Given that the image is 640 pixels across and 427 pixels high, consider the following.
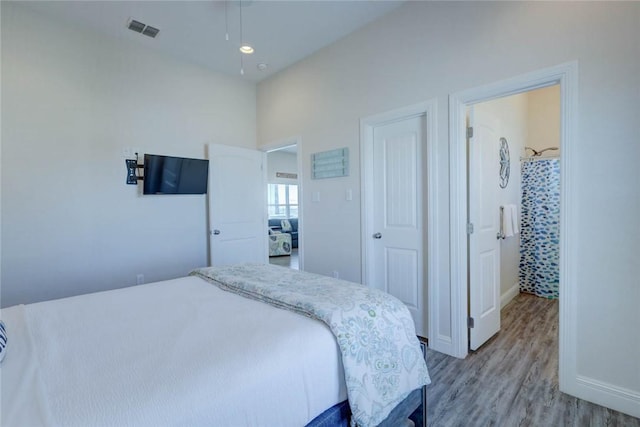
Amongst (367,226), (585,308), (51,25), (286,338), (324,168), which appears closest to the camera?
(286,338)

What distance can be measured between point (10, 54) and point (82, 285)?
6.91ft

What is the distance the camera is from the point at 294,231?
28.0 feet

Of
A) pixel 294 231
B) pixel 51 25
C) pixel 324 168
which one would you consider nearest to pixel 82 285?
pixel 51 25

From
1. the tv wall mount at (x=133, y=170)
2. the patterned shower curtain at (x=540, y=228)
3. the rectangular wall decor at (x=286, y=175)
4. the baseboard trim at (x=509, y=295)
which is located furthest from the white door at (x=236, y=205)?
the rectangular wall decor at (x=286, y=175)

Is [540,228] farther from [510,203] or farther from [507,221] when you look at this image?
[507,221]

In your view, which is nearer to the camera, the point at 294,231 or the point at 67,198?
the point at 67,198

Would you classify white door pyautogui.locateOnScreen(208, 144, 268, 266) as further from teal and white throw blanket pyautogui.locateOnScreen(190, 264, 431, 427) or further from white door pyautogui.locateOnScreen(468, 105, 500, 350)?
white door pyautogui.locateOnScreen(468, 105, 500, 350)

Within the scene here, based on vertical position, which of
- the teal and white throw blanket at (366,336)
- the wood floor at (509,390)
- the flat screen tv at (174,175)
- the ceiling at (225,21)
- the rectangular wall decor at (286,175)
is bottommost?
the wood floor at (509,390)

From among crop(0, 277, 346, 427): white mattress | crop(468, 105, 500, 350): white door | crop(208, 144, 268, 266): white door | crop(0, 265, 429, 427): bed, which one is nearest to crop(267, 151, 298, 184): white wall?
crop(208, 144, 268, 266): white door

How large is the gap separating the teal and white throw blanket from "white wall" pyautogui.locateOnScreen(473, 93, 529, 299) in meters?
→ 2.57

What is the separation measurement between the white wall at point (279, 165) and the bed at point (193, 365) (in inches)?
270

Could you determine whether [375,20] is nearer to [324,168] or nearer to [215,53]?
[324,168]

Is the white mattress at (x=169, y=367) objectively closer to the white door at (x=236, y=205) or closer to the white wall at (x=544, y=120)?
the white door at (x=236, y=205)

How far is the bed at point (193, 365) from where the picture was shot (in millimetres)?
793
